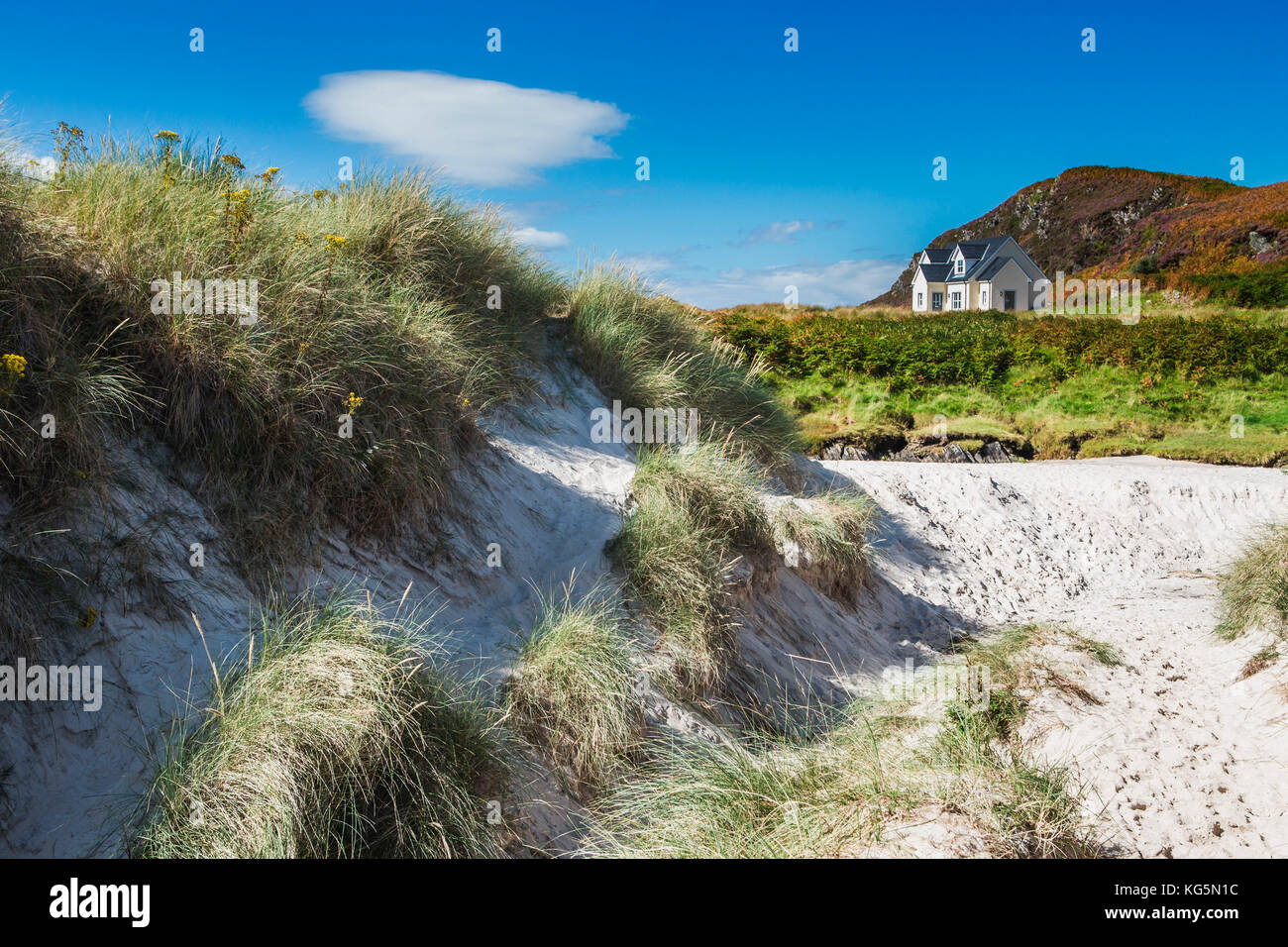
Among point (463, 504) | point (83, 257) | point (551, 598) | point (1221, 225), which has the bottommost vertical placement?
point (551, 598)

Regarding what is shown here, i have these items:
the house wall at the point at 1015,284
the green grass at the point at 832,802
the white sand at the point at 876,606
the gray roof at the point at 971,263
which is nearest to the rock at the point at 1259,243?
the house wall at the point at 1015,284

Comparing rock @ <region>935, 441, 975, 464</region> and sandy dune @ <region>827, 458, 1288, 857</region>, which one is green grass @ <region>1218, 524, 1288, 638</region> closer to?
sandy dune @ <region>827, 458, 1288, 857</region>

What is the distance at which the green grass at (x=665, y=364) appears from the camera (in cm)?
977

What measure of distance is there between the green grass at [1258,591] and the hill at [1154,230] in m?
23.9

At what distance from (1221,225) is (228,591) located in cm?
4040

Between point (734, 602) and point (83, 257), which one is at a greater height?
point (83, 257)

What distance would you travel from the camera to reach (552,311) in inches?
400

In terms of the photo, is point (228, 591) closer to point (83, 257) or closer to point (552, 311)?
point (83, 257)

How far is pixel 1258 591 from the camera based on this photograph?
7324 mm

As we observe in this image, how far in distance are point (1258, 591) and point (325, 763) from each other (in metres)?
7.68

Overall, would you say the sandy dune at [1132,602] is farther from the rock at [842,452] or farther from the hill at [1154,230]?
the hill at [1154,230]

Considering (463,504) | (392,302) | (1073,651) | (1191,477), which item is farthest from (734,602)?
(1191,477)

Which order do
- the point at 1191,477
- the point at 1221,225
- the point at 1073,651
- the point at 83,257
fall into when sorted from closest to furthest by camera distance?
the point at 83,257 → the point at 1073,651 → the point at 1191,477 → the point at 1221,225

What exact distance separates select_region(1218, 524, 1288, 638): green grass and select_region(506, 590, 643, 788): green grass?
559 cm
